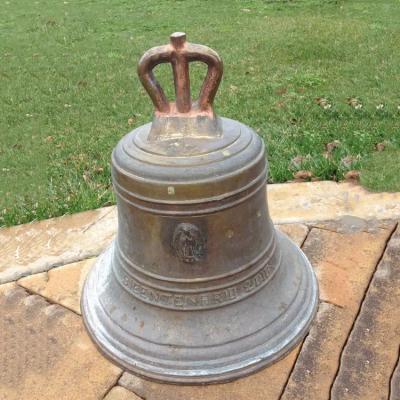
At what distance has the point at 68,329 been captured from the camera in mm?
2447

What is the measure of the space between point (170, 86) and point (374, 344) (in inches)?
155

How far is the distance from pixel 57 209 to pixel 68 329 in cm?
112

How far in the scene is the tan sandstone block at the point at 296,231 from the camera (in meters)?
2.90

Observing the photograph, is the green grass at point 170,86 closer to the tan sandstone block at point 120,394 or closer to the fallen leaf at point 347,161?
the fallen leaf at point 347,161

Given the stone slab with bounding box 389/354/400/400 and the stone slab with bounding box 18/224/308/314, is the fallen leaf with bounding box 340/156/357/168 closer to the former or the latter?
the stone slab with bounding box 18/224/308/314

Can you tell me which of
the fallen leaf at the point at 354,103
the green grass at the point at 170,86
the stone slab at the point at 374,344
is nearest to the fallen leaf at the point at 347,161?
the green grass at the point at 170,86

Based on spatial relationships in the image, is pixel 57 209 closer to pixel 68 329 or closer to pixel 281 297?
pixel 68 329

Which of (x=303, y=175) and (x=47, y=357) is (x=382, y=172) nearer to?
(x=303, y=175)

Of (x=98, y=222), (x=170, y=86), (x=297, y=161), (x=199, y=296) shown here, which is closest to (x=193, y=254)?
(x=199, y=296)

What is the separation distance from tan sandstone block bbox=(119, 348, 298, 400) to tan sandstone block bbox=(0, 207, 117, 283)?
94cm

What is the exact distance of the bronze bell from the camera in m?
1.99

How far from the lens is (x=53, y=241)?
10.0ft

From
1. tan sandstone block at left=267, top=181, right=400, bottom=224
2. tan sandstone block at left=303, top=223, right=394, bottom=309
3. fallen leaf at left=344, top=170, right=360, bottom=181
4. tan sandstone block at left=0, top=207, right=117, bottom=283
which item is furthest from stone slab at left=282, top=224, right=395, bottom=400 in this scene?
tan sandstone block at left=0, top=207, right=117, bottom=283

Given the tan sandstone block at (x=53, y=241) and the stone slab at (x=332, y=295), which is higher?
the stone slab at (x=332, y=295)
